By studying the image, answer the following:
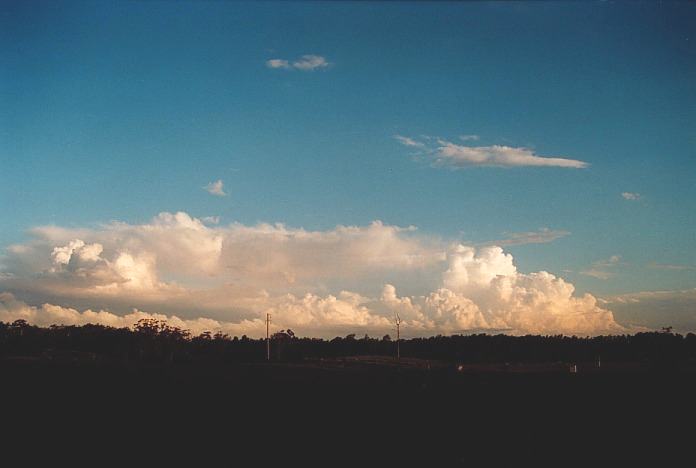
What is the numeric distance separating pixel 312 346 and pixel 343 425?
139242 millimetres

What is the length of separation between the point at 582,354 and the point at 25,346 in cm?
12395

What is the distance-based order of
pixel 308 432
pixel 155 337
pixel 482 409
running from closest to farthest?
pixel 308 432
pixel 482 409
pixel 155 337

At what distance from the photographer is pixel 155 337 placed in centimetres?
13938

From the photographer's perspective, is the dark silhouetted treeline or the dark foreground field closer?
the dark foreground field

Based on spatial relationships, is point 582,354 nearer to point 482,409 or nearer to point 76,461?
point 482,409

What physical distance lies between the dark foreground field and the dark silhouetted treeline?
87967 mm

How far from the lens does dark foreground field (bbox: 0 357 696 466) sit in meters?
19.4

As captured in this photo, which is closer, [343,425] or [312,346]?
[343,425]

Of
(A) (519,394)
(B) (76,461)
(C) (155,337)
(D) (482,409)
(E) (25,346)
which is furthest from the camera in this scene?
(C) (155,337)

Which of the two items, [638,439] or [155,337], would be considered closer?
[638,439]

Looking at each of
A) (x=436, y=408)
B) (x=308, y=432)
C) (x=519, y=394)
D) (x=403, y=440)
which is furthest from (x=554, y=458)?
(x=519, y=394)

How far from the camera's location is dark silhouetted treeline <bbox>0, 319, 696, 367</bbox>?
13100 cm

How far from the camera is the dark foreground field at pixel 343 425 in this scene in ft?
63.6

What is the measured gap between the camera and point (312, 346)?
6393 inches
